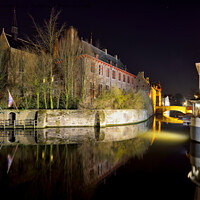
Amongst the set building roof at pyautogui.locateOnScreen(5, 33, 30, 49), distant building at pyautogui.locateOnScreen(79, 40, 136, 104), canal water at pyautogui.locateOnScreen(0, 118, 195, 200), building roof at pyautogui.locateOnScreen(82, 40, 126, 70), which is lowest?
canal water at pyautogui.locateOnScreen(0, 118, 195, 200)

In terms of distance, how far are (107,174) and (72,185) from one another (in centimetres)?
141

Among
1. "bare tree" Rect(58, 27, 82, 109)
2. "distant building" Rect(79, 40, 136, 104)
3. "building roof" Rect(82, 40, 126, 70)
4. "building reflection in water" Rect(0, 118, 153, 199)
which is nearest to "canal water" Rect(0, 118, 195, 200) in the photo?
"building reflection in water" Rect(0, 118, 153, 199)

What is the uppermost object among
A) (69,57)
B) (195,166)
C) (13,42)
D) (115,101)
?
(13,42)

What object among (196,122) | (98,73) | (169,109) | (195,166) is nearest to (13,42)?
(98,73)

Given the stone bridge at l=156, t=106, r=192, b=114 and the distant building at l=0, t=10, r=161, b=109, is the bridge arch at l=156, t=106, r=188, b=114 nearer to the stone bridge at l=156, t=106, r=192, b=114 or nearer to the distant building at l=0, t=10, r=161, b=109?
the stone bridge at l=156, t=106, r=192, b=114

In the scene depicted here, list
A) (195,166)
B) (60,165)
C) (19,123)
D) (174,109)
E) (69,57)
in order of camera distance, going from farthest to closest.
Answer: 1. (174,109)
2. (69,57)
3. (19,123)
4. (195,166)
5. (60,165)

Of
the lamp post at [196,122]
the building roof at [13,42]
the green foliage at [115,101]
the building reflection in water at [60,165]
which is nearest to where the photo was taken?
the building reflection in water at [60,165]

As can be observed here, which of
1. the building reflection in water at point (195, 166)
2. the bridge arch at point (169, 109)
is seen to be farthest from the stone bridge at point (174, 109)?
the building reflection in water at point (195, 166)

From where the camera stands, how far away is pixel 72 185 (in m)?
4.78

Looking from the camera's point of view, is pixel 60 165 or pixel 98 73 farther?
pixel 98 73

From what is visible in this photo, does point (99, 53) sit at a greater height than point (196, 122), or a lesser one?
greater

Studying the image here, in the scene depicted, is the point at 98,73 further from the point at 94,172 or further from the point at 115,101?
the point at 94,172

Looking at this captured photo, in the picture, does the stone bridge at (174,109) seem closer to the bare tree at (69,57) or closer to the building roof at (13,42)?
the bare tree at (69,57)

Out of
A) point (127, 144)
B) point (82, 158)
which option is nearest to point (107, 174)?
point (82, 158)
